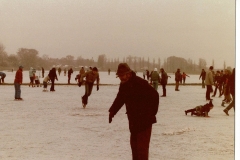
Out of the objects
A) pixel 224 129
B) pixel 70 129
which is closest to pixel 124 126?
pixel 70 129

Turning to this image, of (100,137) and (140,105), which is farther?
(100,137)

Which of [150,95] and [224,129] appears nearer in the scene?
[150,95]

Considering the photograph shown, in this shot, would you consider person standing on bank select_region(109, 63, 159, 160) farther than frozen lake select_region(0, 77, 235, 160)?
No

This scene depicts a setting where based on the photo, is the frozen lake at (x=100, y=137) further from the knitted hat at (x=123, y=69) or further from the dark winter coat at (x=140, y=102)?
the knitted hat at (x=123, y=69)

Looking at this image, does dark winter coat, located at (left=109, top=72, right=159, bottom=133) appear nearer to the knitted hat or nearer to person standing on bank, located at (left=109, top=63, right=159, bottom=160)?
person standing on bank, located at (left=109, top=63, right=159, bottom=160)

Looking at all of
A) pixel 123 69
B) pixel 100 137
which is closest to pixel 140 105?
pixel 123 69

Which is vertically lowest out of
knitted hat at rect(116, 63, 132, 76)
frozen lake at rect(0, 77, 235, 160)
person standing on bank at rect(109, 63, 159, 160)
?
frozen lake at rect(0, 77, 235, 160)

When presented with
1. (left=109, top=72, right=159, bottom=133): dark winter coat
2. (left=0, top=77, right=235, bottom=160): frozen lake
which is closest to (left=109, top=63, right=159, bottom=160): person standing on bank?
(left=109, top=72, right=159, bottom=133): dark winter coat

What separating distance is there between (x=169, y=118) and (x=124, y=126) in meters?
2.02

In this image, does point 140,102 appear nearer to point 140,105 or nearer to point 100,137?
point 140,105

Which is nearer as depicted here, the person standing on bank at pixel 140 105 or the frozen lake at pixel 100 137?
the person standing on bank at pixel 140 105

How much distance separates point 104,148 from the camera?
668 centimetres

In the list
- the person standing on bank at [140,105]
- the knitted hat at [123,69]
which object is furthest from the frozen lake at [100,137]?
the knitted hat at [123,69]
